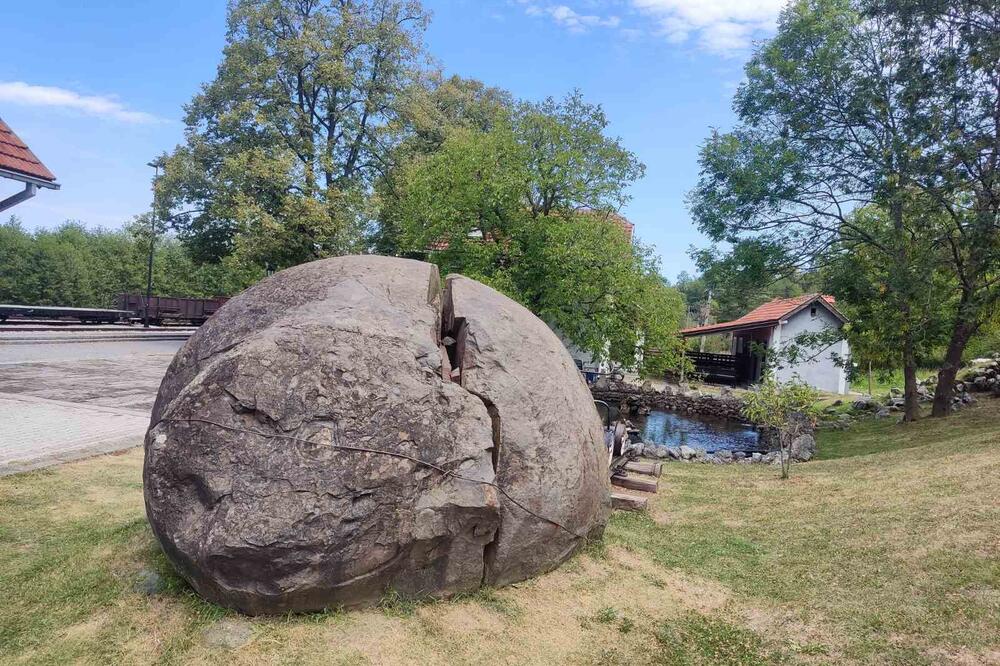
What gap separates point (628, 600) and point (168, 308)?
3355 cm

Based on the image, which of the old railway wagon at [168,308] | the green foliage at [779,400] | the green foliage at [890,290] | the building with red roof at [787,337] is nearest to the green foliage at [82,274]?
the old railway wagon at [168,308]

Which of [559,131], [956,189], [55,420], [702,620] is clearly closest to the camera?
[702,620]

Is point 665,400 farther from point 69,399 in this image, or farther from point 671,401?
point 69,399

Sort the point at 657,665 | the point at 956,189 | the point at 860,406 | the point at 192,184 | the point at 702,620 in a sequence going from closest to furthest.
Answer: the point at 657,665 → the point at 702,620 → the point at 956,189 → the point at 860,406 → the point at 192,184

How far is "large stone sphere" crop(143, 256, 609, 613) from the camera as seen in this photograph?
4.08 m

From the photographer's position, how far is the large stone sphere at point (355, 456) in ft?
13.4

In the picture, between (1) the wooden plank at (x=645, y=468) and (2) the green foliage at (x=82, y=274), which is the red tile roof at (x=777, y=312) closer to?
(1) the wooden plank at (x=645, y=468)

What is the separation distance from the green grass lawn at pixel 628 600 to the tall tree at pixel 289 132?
684 inches

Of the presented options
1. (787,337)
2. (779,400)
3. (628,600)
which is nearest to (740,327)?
(787,337)

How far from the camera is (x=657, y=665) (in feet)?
13.0

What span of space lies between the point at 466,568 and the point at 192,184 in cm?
2491

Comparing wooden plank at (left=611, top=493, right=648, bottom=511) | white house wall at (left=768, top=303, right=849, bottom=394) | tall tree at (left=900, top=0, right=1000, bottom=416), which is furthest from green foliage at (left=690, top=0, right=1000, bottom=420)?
white house wall at (left=768, top=303, right=849, bottom=394)

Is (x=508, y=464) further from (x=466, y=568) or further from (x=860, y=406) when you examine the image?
(x=860, y=406)

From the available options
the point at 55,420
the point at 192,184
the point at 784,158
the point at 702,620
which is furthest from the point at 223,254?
the point at 702,620
